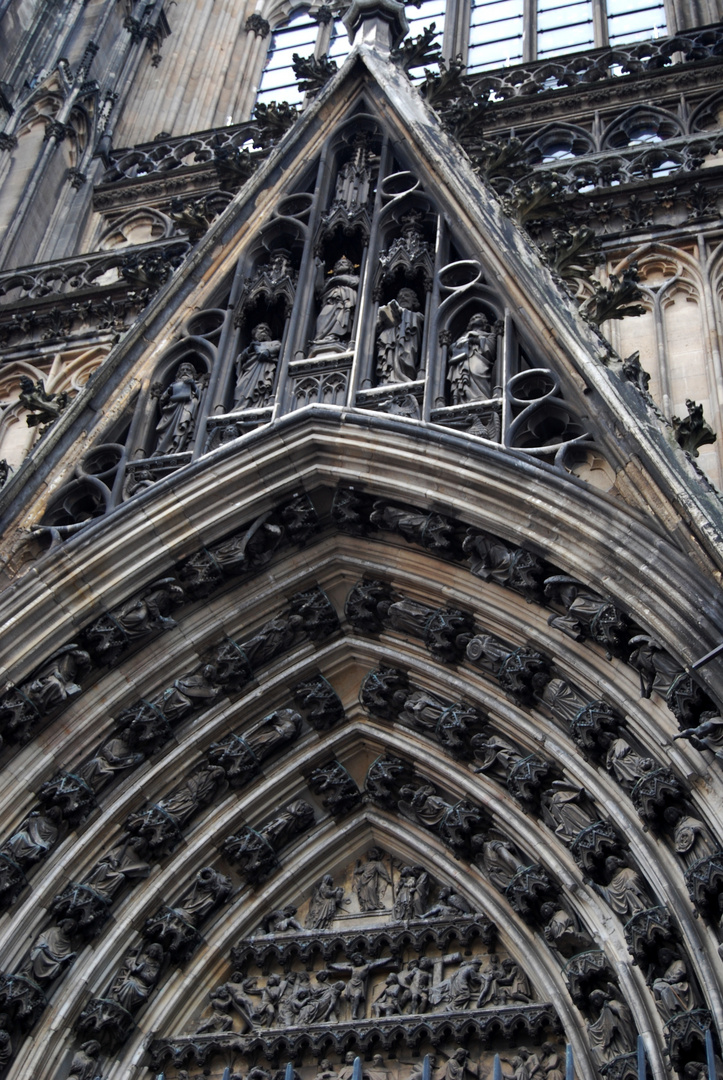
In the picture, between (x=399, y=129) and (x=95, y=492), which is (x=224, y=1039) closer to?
(x=95, y=492)

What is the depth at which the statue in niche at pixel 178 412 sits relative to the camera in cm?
933

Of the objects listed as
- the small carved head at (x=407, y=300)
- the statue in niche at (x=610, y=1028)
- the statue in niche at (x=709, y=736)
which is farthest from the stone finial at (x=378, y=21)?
the statue in niche at (x=610, y=1028)

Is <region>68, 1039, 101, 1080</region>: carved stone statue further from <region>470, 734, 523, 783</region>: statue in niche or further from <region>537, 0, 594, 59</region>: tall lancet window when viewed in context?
<region>537, 0, 594, 59</region>: tall lancet window

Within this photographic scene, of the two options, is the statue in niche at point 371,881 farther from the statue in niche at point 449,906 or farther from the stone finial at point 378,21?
the stone finial at point 378,21

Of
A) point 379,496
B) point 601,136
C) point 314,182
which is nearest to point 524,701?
point 379,496

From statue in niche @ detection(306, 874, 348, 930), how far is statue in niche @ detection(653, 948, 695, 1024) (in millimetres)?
2334

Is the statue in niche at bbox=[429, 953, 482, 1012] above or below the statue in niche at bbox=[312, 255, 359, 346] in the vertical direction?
below

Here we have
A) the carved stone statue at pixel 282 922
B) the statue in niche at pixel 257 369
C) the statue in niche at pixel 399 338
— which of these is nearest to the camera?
the carved stone statue at pixel 282 922

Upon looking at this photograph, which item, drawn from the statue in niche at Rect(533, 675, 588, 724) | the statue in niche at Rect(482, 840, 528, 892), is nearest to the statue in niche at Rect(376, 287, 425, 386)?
the statue in niche at Rect(533, 675, 588, 724)

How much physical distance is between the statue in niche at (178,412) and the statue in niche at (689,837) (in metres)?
3.91

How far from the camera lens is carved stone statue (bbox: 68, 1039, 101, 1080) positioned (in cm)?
781

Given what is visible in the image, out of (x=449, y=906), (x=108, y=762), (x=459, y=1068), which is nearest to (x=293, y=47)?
(x=108, y=762)

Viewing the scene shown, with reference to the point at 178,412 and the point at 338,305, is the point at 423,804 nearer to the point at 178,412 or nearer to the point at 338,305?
the point at 178,412

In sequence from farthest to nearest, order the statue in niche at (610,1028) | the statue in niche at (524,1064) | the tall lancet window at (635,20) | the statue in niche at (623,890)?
the tall lancet window at (635,20)
the statue in niche at (524,1064)
the statue in niche at (623,890)
the statue in niche at (610,1028)
